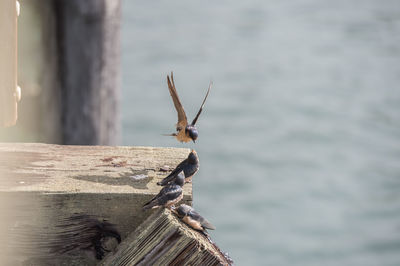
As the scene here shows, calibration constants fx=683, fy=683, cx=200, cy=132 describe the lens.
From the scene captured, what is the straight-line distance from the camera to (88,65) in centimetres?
471

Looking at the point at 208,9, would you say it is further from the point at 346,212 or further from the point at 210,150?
the point at 346,212

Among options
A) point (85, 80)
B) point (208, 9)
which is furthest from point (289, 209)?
point (208, 9)

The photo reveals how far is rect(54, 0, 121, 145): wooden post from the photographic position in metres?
4.65

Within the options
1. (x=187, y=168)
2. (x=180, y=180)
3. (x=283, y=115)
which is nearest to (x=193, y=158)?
(x=187, y=168)

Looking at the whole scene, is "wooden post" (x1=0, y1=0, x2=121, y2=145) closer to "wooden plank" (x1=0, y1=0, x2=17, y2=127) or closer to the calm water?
"wooden plank" (x1=0, y1=0, x2=17, y2=127)

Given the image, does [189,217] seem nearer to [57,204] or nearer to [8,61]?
[57,204]

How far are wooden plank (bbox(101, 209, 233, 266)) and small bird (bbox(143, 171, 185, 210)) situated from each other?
0.02 m

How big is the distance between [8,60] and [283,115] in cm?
1143

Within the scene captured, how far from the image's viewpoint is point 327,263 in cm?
956

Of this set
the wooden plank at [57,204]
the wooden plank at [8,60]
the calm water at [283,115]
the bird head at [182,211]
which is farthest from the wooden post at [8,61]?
the calm water at [283,115]

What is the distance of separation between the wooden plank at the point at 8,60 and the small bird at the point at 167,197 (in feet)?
1.86

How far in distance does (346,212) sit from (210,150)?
94.7 inches

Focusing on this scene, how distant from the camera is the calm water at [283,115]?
10094 millimetres

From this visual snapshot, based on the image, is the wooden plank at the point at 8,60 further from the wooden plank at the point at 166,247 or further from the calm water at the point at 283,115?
the calm water at the point at 283,115
